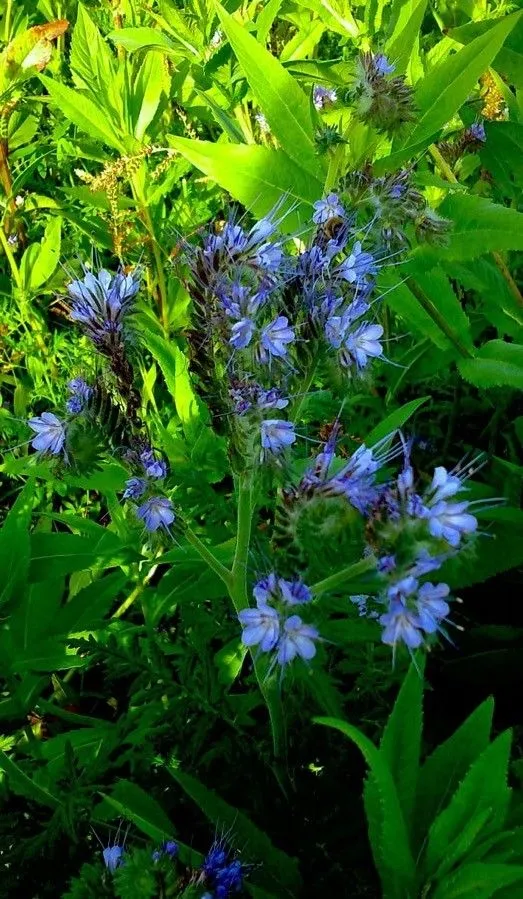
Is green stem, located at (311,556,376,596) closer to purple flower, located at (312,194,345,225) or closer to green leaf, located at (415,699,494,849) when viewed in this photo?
green leaf, located at (415,699,494,849)

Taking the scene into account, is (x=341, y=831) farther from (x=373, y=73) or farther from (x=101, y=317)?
(x=373, y=73)

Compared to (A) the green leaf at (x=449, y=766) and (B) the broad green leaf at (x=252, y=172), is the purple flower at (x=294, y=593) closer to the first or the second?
(A) the green leaf at (x=449, y=766)

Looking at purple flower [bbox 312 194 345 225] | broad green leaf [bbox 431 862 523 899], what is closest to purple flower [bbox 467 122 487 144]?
purple flower [bbox 312 194 345 225]

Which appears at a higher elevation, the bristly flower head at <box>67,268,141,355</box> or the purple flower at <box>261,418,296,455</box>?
the bristly flower head at <box>67,268,141,355</box>

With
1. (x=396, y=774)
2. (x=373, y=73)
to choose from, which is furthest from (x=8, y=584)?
(x=373, y=73)

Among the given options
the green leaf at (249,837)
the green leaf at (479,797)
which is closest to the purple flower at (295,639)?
the green leaf at (479,797)
